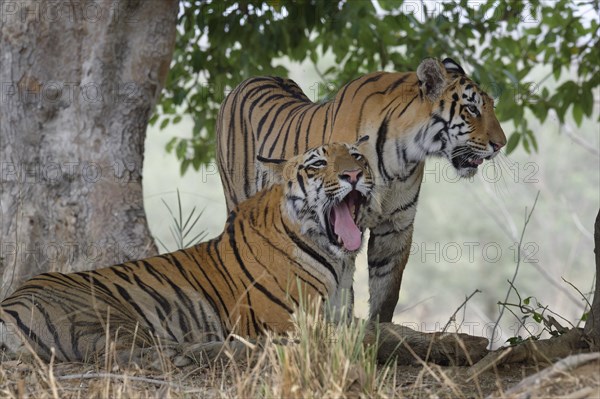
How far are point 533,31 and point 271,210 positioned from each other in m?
4.16

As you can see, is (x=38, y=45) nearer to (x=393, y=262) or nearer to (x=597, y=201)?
(x=393, y=262)

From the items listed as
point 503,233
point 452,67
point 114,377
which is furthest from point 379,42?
point 503,233

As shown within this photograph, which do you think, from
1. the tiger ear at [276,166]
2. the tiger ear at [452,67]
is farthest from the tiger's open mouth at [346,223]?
the tiger ear at [452,67]

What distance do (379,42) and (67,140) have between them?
115 inches

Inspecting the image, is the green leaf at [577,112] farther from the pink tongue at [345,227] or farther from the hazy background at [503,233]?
the hazy background at [503,233]

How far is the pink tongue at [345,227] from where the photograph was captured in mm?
4586

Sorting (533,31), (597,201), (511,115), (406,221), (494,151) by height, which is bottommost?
(406,221)

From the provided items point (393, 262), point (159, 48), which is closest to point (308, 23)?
point (159, 48)

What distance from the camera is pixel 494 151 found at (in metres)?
5.31

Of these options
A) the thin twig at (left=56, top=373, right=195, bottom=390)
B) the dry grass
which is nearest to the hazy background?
the dry grass

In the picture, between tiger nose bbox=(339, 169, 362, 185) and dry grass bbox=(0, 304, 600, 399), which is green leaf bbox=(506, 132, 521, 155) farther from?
dry grass bbox=(0, 304, 600, 399)

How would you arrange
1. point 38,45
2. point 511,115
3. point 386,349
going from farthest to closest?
point 511,115 → point 38,45 → point 386,349

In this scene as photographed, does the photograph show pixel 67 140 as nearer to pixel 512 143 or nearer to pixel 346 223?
pixel 346 223

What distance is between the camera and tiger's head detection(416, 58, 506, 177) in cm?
531
